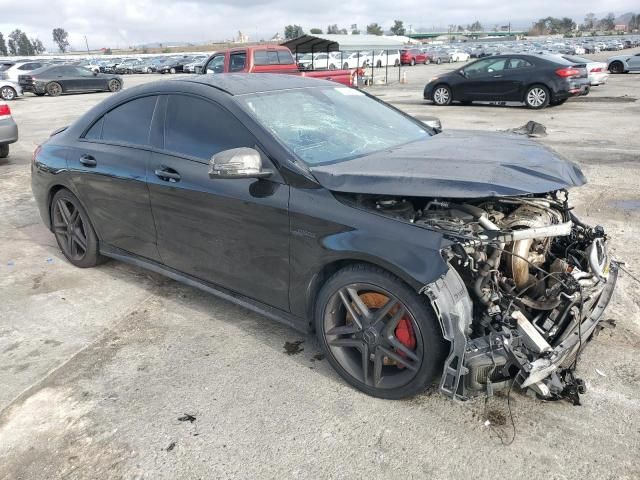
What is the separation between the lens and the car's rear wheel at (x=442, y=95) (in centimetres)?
1612

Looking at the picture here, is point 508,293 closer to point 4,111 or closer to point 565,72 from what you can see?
point 4,111

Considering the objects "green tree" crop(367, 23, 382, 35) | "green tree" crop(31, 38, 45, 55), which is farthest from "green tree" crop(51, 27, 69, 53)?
"green tree" crop(367, 23, 382, 35)

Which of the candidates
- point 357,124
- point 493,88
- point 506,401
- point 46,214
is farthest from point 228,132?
point 493,88

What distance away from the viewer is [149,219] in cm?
378

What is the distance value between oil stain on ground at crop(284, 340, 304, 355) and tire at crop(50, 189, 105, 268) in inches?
84.5

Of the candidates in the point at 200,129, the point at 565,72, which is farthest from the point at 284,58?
→ the point at 200,129

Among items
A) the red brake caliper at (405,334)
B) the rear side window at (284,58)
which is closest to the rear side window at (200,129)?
the red brake caliper at (405,334)

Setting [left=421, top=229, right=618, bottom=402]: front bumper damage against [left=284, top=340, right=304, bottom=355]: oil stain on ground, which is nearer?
[left=421, top=229, right=618, bottom=402]: front bumper damage

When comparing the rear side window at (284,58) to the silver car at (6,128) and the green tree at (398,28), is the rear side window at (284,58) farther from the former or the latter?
the green tree at (398,28)

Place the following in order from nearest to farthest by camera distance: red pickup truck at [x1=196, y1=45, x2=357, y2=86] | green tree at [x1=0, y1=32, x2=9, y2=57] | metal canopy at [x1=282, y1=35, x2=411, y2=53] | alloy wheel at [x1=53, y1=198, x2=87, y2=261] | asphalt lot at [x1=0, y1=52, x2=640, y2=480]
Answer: asphalt lot at [x1=0, y1=52, x2=640, y2=480] → alloy wheel at [x1=53, y1=198, x2=87, y2=261] → red pickup truck at [x1=196, y1=45, x2=357, y2=86] → metal canopy at [x1=282, y1=35, x2=411, y2=53] → green tree at [x1=0, y1=32, x2=9, y2=57]

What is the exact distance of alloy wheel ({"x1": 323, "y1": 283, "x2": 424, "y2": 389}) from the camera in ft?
8.68

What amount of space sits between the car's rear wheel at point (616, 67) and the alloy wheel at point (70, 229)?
3068 centimetres

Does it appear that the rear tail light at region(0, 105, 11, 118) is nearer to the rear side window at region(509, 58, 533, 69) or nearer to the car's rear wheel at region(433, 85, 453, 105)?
the car's rear wheel at region(433, 85, 453, 105)

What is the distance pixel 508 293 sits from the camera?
264cm
